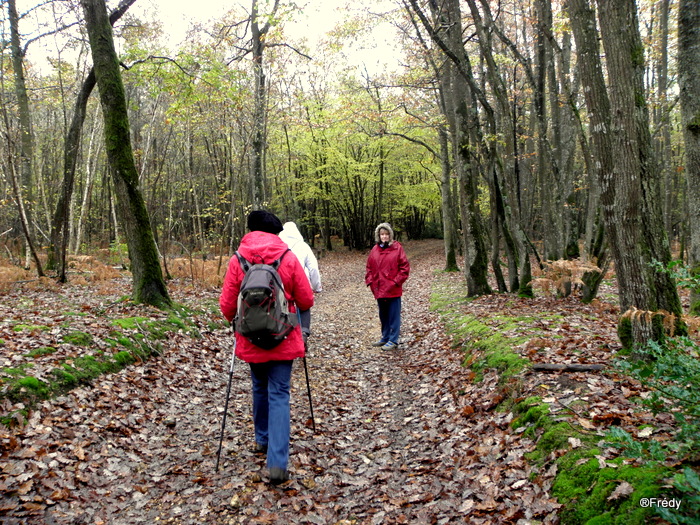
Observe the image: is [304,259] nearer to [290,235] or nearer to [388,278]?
[290,235]

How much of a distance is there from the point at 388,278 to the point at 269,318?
4795 millimetres

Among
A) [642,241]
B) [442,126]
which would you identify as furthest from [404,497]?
[442,126]

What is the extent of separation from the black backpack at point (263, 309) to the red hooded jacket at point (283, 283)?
0.10 meters

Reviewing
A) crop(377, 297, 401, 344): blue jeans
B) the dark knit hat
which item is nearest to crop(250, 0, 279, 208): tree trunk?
crop(377, 297, 401, 344): blue jeans

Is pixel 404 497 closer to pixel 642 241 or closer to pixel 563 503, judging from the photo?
pixel 563 503

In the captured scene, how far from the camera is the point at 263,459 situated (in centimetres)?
452

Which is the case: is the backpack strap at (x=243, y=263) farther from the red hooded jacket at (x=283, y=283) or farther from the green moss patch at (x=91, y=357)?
the green moss patch at (x=91, y=357)

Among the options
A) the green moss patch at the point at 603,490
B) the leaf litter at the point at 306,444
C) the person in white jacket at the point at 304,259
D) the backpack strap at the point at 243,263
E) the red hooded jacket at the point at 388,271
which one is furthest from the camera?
the red hooded jacket at the point at 388,271

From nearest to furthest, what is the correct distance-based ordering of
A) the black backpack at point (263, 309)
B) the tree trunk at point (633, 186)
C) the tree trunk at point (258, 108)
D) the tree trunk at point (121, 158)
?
the black backpack at point (263, 309), the tree trunk at point (633, 186), the tree trunk at point (121, 158), the tree trunk at point (258, 108)

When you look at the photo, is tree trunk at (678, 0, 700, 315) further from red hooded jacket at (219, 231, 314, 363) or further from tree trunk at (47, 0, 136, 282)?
tree trunk at (47, 0, 136, 282)

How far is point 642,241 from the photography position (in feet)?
14.4

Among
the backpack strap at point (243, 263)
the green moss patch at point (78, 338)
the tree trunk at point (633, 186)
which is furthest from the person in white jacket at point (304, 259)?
the tree trunk at point (633, 186)

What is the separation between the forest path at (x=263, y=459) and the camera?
356 cm

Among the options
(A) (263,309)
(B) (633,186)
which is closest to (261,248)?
(A) (263,309)
